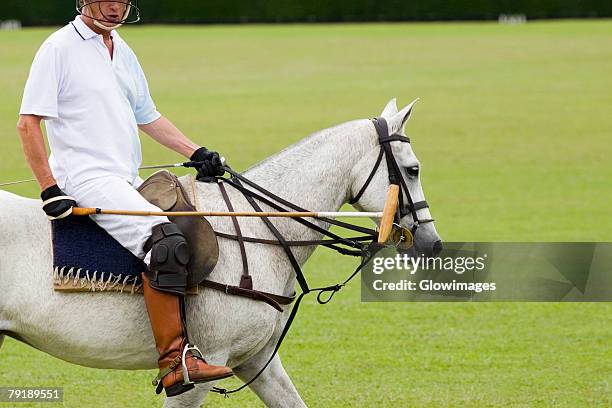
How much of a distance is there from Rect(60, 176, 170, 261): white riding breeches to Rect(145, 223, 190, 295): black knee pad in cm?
8

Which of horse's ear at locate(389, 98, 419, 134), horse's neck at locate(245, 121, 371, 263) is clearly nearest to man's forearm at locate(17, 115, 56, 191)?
horse's neck at locate(245, 121, 371, 263)

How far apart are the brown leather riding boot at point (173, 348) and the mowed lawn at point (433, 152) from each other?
2.20 metres

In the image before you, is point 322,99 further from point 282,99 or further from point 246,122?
point 246,122

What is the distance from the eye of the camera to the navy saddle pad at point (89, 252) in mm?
6008

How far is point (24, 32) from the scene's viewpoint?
5094 cm

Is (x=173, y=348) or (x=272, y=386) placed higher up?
(x=173, y=348)

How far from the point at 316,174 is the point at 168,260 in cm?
102

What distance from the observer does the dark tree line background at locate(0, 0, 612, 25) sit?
2203 inches

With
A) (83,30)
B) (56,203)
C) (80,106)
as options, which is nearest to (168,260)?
(56,203)

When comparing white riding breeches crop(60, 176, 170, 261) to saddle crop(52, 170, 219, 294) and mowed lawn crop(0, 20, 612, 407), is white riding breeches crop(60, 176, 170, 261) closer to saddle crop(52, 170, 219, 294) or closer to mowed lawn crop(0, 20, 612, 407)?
saddle crop(52, 170, 219, 294)

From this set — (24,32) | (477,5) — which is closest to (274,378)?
(24,32)

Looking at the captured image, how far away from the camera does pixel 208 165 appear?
6445 millimetres

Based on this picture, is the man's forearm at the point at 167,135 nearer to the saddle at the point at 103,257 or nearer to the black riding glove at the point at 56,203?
the saddle at the point at 103,257

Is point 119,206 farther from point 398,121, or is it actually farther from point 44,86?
point 398,121
